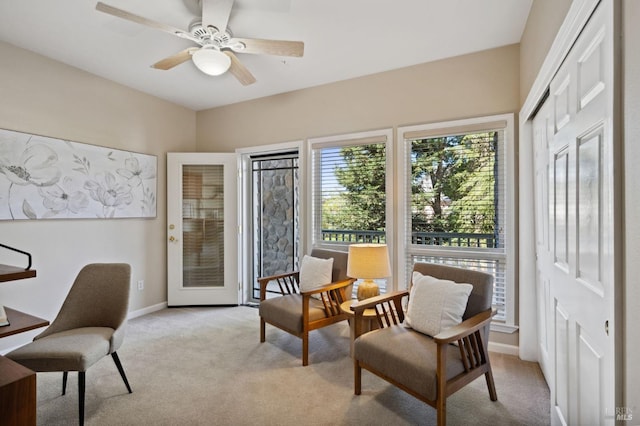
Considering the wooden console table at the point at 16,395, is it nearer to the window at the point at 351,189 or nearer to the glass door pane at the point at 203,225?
the window at the point at 351,189

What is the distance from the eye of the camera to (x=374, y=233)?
3.42 meters

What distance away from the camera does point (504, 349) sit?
110 inches

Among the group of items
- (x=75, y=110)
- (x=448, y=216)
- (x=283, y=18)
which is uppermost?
(x=283, y=18)

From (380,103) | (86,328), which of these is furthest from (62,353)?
(380,103)

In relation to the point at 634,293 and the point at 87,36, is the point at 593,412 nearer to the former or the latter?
the point at 634,293

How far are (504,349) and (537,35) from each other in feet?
8.01

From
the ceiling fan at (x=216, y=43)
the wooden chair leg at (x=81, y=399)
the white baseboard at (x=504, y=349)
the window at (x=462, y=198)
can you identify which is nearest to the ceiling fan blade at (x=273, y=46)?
the ceiling fan at (x=216, y=43)

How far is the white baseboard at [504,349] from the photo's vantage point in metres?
Result: 2.75

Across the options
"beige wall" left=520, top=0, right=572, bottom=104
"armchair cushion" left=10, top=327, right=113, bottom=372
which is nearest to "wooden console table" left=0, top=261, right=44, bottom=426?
"armchair cushion" left=10, top=327, right=113, bottom=372

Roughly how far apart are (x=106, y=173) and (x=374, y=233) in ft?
9.67

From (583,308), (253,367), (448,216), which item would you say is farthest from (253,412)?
(448,216)

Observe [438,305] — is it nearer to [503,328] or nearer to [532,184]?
[503,328]

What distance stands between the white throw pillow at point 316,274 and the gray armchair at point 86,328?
1448mm

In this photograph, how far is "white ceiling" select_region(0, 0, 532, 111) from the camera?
7.38ft
